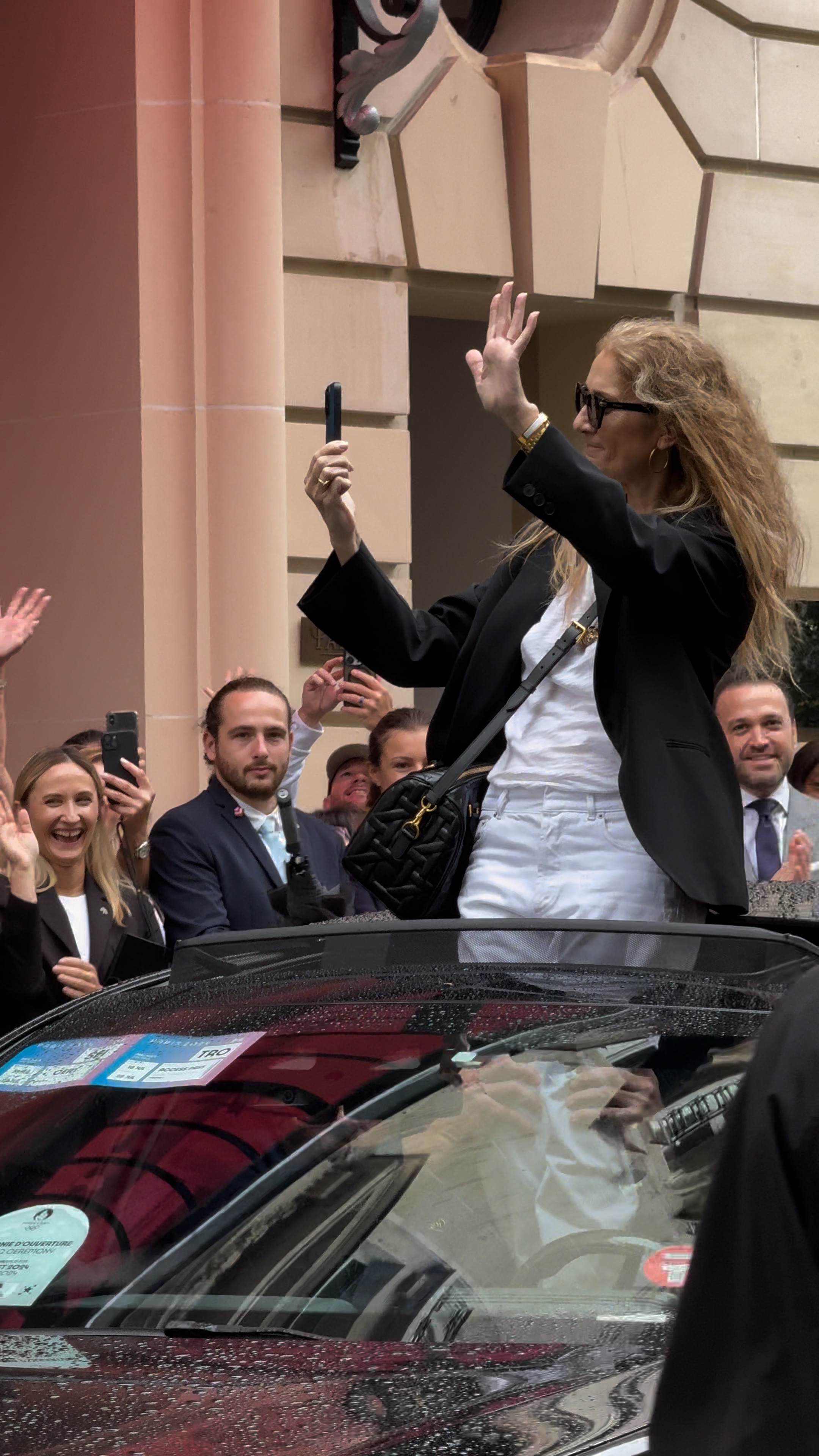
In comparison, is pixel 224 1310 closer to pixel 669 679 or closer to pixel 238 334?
pixel 669 679

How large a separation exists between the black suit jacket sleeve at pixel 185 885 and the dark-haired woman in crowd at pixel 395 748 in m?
0.75

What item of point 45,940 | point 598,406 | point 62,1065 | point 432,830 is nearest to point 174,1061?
point 62,1065

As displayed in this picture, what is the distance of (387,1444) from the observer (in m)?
1.95

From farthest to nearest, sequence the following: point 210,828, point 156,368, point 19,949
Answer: point 156,368 < point 210,828 < point 19,949

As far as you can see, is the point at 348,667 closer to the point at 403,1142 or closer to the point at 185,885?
the point at 185,885

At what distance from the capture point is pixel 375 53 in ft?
29.9

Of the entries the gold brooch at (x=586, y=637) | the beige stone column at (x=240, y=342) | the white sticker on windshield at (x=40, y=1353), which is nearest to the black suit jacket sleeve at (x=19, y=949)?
the gold brooch at (x=586, y=637)

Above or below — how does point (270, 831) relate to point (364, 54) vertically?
below

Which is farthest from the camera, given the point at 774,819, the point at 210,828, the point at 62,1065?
the point at 774,819

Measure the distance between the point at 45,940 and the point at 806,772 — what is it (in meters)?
3.94

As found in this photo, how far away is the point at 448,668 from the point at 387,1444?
7.42 ft

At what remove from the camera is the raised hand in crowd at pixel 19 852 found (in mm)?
5297

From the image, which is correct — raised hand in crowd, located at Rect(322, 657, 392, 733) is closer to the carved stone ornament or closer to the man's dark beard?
the man's dark beard

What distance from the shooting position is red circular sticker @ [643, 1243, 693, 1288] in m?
2.43
